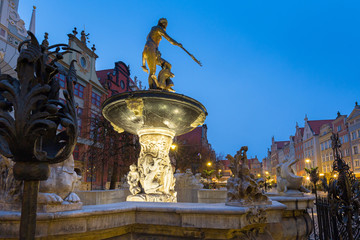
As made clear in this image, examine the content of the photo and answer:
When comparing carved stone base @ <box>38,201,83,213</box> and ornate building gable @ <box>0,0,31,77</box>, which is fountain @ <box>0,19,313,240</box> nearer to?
carved stone base @ <box>38,201,83,213</box>

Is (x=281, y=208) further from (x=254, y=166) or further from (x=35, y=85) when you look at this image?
(x=254, y=166)

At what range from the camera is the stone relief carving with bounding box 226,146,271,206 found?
353cm

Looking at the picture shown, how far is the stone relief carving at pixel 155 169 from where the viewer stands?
6.76 meters

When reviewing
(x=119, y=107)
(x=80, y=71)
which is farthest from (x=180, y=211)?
(x=80, y=71)

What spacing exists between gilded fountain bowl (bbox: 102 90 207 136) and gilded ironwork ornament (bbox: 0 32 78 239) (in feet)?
14.0

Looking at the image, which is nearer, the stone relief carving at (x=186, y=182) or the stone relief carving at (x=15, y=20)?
the stone relief carving at (x=186, y=182)

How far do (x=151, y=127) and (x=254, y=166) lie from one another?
133 meters

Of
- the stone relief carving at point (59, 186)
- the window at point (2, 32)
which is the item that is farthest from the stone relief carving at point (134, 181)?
the window at point (2, 32)

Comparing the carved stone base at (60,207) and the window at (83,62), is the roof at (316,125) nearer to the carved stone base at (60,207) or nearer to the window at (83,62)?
the window at (83,62)

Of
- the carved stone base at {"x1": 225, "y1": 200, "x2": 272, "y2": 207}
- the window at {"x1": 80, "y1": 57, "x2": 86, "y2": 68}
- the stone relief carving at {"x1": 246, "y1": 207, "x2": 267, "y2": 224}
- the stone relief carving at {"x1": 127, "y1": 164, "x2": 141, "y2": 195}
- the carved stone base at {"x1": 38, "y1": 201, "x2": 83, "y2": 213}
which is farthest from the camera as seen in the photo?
the window at {"x1": 80, "y1": 57, "x2": 86, "y2": 68}

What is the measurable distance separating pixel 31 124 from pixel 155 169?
218 inches

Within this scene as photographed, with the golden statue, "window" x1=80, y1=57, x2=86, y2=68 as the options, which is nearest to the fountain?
the golden statue

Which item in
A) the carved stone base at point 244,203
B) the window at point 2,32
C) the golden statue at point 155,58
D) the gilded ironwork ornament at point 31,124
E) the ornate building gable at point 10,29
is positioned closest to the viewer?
the gilded ironwork ornament at point 31,124

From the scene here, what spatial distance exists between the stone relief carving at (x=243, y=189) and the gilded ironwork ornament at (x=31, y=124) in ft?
8.35
